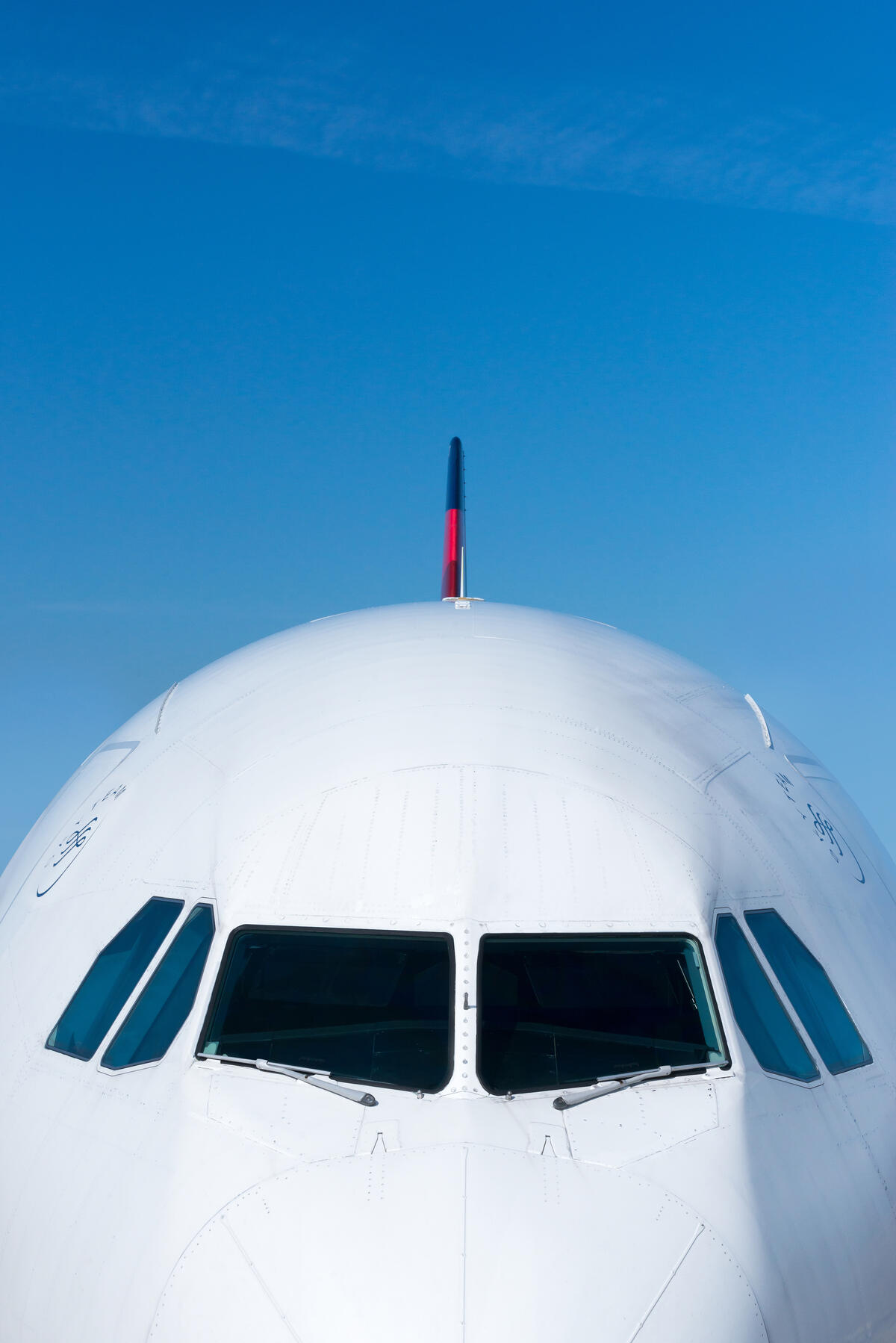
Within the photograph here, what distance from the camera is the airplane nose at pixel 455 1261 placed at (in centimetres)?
421

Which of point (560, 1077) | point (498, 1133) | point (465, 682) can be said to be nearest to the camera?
point (498, 1133)

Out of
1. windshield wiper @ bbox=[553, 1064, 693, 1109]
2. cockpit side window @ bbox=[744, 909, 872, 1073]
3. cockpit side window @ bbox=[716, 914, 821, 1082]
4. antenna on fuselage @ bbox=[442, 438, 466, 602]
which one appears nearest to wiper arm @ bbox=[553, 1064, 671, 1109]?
windshield wiper @ bbox=[553, 1064, 693, 1109]

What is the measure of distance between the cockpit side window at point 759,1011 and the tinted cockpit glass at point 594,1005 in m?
0.17

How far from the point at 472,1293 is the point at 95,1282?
6.15ft

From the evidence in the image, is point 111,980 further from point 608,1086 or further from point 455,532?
point 455,532

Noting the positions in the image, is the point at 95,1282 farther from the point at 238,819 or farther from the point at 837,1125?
the point at 837,1125

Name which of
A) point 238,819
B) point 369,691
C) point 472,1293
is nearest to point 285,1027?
point 238,819

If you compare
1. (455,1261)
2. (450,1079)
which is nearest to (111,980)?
(450,1079)

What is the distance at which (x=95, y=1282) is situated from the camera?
16.6 ft

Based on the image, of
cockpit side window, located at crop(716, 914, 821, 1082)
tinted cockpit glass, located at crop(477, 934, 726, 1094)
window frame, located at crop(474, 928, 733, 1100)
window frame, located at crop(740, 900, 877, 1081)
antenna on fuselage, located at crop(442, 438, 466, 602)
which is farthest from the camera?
antenna on fuselage, located at crop(442, 438, 466, 602)

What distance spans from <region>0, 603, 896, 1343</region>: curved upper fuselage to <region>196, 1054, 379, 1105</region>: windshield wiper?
5cm

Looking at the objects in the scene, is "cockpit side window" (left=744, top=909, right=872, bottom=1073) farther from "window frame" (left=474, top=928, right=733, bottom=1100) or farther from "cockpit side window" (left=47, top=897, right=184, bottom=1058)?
"cockpit side window" (left=47, top=897, right=184, bottom=1058)

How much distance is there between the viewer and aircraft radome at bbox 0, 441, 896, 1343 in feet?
14.7

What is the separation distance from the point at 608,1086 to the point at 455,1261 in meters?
1.22
